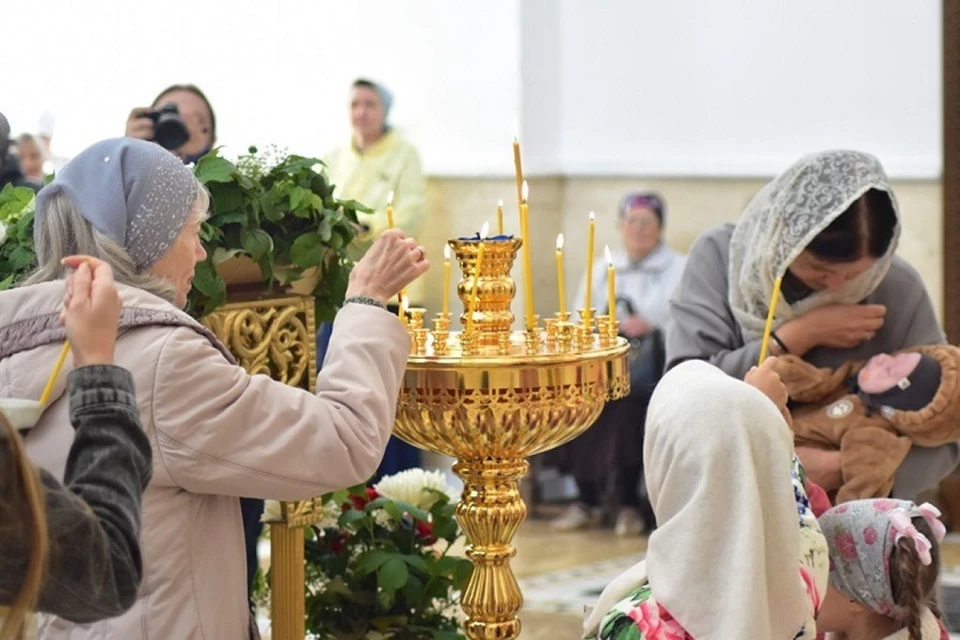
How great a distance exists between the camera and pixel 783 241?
315cm

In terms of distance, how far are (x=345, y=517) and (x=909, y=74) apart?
188 inches

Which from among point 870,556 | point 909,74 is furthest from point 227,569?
point 909,74

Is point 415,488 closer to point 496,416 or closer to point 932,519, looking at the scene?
point 496,416

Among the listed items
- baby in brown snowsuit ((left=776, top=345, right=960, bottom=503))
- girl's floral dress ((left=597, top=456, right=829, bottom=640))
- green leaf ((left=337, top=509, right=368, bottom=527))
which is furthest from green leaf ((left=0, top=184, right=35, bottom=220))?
baby in brown snowsuit ((left=776, top=345, right=960, bottom=503))

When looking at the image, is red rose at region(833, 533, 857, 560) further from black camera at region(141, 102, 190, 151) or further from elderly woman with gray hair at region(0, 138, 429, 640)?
black camera at region(141, 102, 190, 151)

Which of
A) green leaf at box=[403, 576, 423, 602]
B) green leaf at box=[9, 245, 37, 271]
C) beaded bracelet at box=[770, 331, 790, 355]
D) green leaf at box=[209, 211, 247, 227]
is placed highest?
green leaf at box=[209, 211, 247, 227]

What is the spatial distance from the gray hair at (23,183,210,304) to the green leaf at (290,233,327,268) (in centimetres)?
63

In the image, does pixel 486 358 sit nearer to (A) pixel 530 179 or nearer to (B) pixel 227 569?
(B) pixel 227 569

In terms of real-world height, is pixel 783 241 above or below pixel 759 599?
above

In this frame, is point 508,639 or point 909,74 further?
point 909,74

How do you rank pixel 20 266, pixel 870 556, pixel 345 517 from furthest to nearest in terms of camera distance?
pixel 345 517, pixel 20 266, pixel 870 556

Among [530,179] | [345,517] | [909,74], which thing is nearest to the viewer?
[345,517]

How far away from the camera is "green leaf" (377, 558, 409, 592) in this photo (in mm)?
3240

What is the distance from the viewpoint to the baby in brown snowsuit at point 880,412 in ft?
10.2
